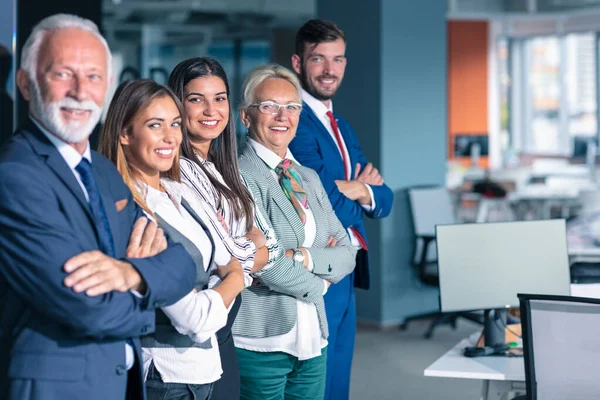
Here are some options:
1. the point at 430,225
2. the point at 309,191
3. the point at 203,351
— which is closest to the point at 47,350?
the point at 203,351

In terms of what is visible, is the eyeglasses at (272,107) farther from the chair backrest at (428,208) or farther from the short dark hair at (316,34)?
the chair backrest at (428,208)

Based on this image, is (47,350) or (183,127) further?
(183,127)

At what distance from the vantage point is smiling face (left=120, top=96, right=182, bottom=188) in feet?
7.59

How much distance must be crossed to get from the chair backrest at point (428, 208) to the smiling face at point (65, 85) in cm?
558

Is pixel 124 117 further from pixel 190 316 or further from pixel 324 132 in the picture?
pixel 324 132

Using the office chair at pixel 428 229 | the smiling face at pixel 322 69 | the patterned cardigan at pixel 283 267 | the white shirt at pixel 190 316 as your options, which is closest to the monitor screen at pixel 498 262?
the patterned cardigan at pixel 283 267

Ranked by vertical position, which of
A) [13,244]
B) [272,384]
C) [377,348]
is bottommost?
→ [377,348]

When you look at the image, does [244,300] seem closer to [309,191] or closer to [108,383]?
[309,191]

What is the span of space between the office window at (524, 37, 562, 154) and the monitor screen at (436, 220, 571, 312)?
13517 mm

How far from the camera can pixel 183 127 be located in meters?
2.50

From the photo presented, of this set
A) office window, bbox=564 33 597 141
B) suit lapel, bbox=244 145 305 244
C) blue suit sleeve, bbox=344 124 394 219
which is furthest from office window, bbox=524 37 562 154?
suit lapel, bbox=244 145 305 244

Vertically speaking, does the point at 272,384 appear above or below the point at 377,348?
above

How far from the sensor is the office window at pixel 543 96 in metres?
16.7

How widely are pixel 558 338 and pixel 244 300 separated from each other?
104 centimetres
